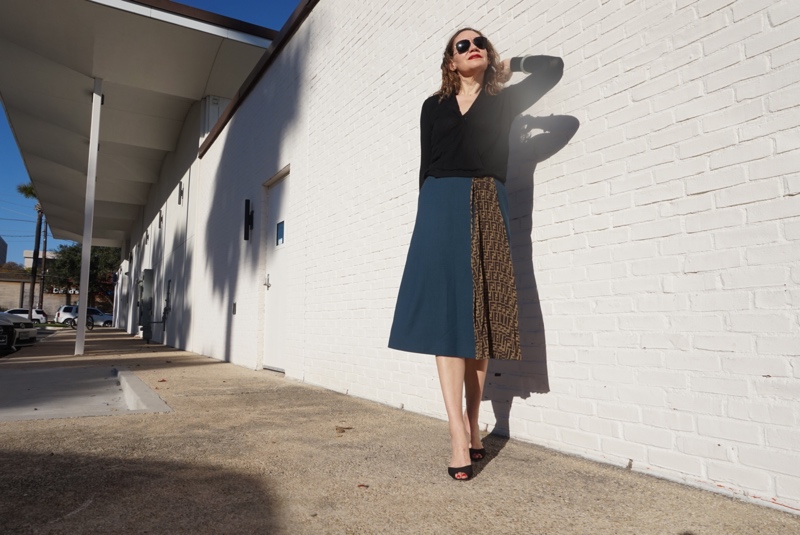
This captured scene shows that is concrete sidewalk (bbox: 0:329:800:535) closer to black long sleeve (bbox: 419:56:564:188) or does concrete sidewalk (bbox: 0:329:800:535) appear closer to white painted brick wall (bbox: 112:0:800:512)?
white painted brick wall (bbox: 112:0:800:512)

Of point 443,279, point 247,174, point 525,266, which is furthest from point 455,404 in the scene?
point 247,174

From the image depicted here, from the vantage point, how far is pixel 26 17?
28.2ft

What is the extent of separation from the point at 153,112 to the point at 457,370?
13548 millimetres

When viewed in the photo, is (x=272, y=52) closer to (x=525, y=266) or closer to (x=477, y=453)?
(x=525, y=266)

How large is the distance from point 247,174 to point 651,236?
22.1 feet

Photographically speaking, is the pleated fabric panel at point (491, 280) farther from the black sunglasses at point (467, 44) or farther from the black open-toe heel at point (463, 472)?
the black sunglasses at point (467, 44)

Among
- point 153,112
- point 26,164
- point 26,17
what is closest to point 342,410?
point 26,17

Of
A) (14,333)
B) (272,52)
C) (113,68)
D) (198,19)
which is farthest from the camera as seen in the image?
(14,333)

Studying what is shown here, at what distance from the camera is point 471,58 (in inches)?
91.2

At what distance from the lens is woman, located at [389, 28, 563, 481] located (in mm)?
2084

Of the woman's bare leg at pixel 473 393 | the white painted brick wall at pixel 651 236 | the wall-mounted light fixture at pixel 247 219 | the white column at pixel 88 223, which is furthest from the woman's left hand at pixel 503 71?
the white column at pixel 88 223

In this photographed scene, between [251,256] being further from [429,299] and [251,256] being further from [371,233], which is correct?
[429,299]

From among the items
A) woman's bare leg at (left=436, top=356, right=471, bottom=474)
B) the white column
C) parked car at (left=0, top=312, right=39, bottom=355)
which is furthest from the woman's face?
parked car at (left=0, top=312, right=39, bottom=355)

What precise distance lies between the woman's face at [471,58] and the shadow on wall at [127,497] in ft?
6.13
